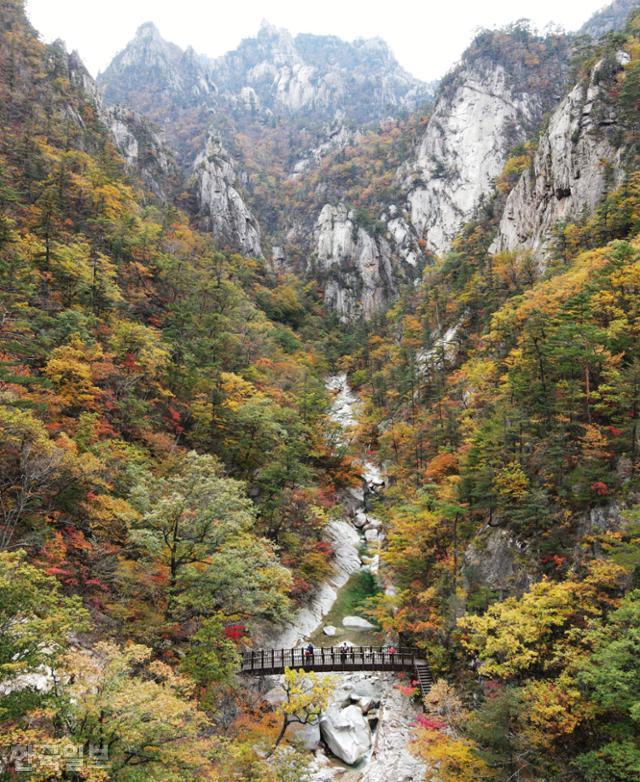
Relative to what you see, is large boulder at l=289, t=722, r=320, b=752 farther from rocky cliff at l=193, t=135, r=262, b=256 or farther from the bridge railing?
rocky cliff at l=193, t=135, r=262, b=256

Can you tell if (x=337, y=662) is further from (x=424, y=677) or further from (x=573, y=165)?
(x=573, y=165)

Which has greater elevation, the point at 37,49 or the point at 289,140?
the point at 289,140

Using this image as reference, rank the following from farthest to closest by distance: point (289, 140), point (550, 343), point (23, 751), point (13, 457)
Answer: point (289, 140) < point (550, 343) < point (13, 457) < point (23, 751)

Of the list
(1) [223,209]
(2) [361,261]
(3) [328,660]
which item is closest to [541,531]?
(3) [328,660]

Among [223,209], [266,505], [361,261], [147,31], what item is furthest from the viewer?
[147,31]

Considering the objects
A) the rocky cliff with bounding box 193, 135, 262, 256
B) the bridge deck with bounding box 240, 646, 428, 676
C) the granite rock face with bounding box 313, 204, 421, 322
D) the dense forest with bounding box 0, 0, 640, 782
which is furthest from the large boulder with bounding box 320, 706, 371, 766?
the rocky cliff with bounding box 193, 135, 262, 256

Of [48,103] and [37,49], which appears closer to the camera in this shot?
[48,103]

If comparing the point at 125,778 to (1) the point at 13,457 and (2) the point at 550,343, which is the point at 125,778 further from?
(2) the point at 550,343

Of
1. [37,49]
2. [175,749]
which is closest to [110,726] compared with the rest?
[175,749]

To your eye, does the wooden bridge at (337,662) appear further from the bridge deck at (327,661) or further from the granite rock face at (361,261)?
the granite rock face at (361,261)
